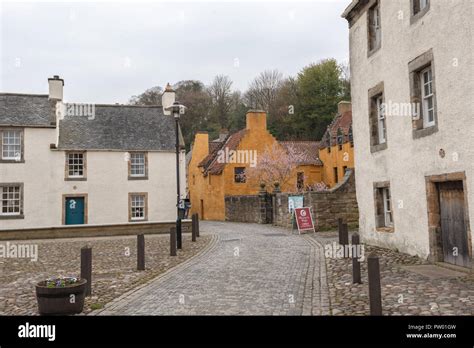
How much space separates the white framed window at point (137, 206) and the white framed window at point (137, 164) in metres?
1.27

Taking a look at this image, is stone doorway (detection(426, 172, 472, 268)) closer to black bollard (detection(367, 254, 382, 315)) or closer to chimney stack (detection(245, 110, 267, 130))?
black bollard (detection(367, 254, 382, 315))

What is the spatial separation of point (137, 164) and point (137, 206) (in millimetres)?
2531

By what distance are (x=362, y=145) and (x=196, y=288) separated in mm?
9273

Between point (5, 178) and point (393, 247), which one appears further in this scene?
point (5, 178)

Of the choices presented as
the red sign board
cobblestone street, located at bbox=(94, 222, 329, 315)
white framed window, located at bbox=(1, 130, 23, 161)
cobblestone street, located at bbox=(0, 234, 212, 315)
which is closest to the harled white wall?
white framed window, located at bbox=(1, 130, 23, 161)

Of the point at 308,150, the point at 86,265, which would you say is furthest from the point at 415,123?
the point at 308,150

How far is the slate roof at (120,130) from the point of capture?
2502 centimetres

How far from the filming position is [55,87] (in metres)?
25.3

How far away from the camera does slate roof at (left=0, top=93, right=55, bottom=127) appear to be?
23438 millimetres

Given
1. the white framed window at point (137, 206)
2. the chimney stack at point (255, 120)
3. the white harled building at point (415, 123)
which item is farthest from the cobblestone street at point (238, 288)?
the chimney stack at point (255, 120)
